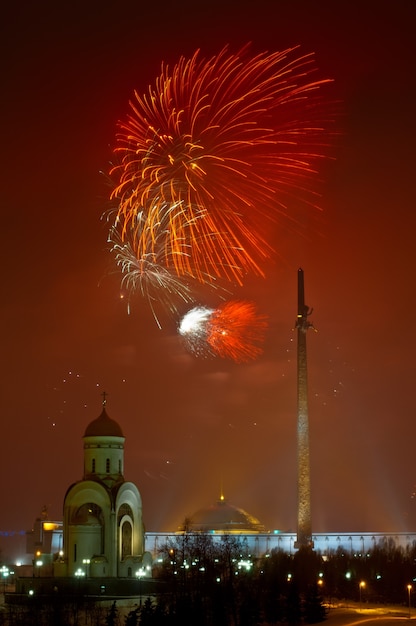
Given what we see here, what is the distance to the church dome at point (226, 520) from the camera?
392 feet

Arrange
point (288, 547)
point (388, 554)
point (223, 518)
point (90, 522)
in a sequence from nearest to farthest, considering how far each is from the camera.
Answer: point (90, 522) → point (388, 554) → point (288, 547) → point (223, 518)

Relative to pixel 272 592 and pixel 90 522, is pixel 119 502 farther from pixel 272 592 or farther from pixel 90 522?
pixel 272 592

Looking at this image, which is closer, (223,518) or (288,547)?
(288,547)

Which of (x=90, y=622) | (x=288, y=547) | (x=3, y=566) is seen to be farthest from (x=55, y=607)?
(x=288, y=547)

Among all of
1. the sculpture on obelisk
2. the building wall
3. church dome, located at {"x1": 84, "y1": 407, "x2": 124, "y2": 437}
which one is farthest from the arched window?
the building wall

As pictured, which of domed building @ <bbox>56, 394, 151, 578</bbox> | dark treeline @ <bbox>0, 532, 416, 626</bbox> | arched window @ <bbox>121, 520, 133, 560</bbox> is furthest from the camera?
arched window @ <bbox>121, 520, 133, 560</bbox>

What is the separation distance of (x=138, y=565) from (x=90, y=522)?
4.07 m

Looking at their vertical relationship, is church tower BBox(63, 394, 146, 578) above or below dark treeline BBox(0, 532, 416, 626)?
above

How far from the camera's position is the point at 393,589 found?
6819cm

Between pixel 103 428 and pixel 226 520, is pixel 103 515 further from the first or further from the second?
pixel 226 520

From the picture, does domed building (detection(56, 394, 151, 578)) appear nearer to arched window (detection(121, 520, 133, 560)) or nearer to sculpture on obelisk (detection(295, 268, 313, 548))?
arched window (detection(121, 520, 133, 560))

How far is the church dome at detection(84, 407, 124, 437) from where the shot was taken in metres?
71.4

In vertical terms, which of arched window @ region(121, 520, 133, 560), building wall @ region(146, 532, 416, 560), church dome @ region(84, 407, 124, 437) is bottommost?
arched window @ region(121, 520, 133, 560)

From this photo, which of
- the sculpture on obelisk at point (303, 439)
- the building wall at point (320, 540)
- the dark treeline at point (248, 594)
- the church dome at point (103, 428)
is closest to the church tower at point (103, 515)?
the church dome at point (103, 428)
